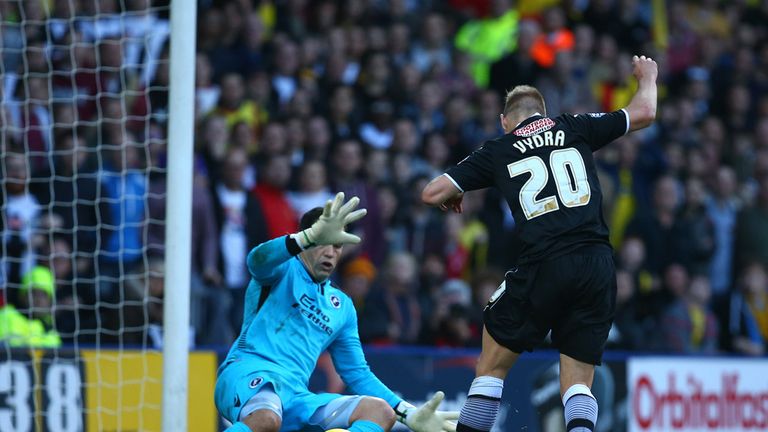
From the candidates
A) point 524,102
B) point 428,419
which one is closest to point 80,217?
point 428,419

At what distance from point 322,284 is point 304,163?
12.8 feet

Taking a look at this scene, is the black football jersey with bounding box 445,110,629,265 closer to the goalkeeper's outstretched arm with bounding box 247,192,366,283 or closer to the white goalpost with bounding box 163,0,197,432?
the goalkeeper's outstretched arm with bounding box 247,192,366,283

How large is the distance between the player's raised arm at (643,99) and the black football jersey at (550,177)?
0.17 ft

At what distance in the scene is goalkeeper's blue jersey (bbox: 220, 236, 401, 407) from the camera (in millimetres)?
7586

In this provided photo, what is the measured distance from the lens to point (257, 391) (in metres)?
7.35

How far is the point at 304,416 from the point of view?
7539 mm

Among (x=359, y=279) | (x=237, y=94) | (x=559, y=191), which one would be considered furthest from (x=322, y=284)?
(x=237, y=94)

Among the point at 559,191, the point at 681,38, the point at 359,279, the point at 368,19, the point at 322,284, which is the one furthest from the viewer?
the point at 681,38

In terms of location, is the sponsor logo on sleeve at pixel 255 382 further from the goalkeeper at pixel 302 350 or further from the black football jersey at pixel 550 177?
the black football jersey at pixel 550 177

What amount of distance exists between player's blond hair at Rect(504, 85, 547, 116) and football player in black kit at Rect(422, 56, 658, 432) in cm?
19

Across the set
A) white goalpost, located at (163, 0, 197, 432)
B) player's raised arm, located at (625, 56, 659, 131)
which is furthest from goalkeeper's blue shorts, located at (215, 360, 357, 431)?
player's raised arm, located at (625, 56, 659, 131)

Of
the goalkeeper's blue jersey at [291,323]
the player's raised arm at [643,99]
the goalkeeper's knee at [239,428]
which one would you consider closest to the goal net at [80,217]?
the goalkeeper's blue jersey at [291,323]

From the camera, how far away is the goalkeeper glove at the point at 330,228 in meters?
7.18

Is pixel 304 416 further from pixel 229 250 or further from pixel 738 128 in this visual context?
pixel 738 128
